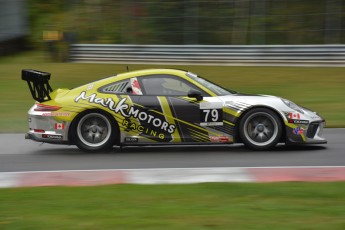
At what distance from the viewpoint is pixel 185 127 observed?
10.5m

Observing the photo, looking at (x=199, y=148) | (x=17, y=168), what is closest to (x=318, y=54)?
(x=199, y=148)

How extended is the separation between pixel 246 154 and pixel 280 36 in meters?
13.8

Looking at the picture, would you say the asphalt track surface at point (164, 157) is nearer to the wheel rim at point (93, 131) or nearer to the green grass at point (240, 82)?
the wheel rim at point (93, 131)

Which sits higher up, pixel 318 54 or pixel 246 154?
pixel 318 54

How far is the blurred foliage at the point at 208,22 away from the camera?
23.4 meters

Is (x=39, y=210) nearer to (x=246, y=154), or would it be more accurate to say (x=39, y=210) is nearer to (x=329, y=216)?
(x=329, y=216)

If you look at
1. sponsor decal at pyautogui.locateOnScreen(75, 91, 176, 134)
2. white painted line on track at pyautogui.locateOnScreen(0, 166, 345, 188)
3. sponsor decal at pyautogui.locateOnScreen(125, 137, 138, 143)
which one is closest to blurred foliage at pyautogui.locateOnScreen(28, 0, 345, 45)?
sponsor decal at pyautogui.locateOnScreen(75, 91, 176, 134)

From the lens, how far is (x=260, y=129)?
34.6ft

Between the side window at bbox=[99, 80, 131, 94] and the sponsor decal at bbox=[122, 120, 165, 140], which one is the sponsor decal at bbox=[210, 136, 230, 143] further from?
the side window at bbox=[99, 80, 131, 94]

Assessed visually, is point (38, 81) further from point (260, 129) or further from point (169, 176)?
point (260, 129)

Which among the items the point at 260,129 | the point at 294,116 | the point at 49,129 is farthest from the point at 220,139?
the point at 49,129

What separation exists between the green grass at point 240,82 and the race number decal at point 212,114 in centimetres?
410

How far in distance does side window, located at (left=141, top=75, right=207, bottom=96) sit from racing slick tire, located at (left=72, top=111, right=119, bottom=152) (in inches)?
30.7

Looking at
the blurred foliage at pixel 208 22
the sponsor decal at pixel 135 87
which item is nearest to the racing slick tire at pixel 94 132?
the sponsor decal at pixel 135 87
